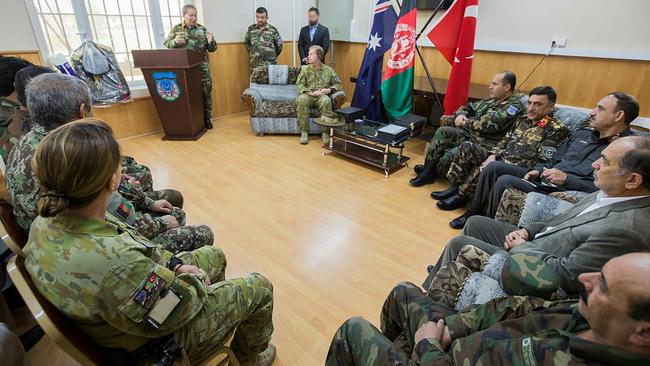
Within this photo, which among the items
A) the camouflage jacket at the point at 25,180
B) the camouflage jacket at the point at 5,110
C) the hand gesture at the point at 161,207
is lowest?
the hand gesture at the point at 161,207

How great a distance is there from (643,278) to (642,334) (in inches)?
4.8

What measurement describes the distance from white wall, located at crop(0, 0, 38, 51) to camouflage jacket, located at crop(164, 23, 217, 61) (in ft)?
4.28

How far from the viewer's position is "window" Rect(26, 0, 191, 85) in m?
3.53

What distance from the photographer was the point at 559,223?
163cm

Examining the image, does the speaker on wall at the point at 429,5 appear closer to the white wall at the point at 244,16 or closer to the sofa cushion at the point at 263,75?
the sofa cushion at the point at 263,75

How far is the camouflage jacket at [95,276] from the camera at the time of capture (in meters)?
0.84

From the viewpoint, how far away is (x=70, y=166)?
858 mm

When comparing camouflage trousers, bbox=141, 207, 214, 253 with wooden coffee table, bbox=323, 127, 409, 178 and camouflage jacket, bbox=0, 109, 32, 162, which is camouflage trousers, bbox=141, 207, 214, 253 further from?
wooden coffee table, bbox=323, 127, 409, 178

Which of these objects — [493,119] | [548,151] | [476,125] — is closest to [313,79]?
[476,125]

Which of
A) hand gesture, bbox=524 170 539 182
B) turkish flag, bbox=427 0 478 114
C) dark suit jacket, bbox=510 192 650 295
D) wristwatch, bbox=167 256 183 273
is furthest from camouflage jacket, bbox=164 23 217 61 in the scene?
dark suit jacket, bbox=510 192 650 295

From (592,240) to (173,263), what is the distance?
1.60 metres

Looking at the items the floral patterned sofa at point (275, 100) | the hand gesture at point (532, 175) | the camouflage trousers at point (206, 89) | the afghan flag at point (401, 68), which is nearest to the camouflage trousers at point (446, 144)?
the hand gesture at point (532, 175)

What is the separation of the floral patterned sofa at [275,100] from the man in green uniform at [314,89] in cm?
10

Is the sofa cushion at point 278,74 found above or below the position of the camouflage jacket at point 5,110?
below
